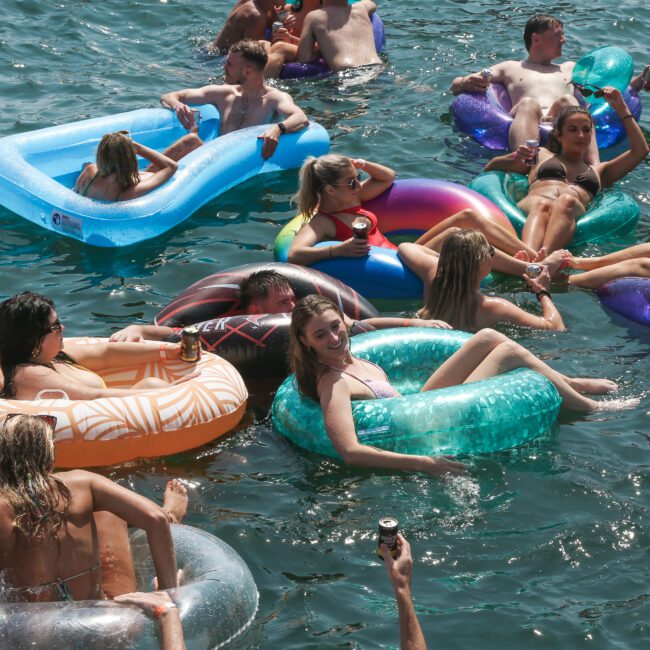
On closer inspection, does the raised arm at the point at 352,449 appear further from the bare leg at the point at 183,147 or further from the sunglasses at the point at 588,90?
the sunglasses at the point at 588,90

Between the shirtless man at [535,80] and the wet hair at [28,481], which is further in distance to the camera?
the shirtless man at [535,80]

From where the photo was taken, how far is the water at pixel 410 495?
4.77m

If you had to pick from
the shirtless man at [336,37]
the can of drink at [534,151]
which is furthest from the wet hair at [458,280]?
the shirtless man at [336,37]

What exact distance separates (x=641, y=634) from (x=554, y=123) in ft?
19.5

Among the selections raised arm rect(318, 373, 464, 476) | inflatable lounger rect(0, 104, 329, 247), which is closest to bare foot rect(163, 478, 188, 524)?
raised arm rect(318, 373, 464, 476)

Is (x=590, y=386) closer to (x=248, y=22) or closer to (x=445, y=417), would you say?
(x=445, y=417)

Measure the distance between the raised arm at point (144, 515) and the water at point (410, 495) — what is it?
497 millimetres

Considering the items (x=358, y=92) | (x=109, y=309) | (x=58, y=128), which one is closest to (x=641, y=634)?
(x=109, y=309)

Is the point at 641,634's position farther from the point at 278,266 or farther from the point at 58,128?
the point at 58,128

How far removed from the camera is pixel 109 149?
8445 millimetres

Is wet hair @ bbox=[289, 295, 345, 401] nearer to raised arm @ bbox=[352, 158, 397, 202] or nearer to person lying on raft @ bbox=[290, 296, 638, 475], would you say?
person lying on raft @ bbox=[290, 296, 638, 475]

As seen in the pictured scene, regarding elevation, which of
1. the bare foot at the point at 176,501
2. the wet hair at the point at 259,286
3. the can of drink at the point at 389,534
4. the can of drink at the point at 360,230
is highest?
the can of drink at the point at 389,534

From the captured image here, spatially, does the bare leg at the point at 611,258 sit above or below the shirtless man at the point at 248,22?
below

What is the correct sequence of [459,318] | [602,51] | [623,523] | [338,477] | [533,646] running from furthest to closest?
[602,51] < [459,318] < [338,477] < [623,523] < [533,646]
